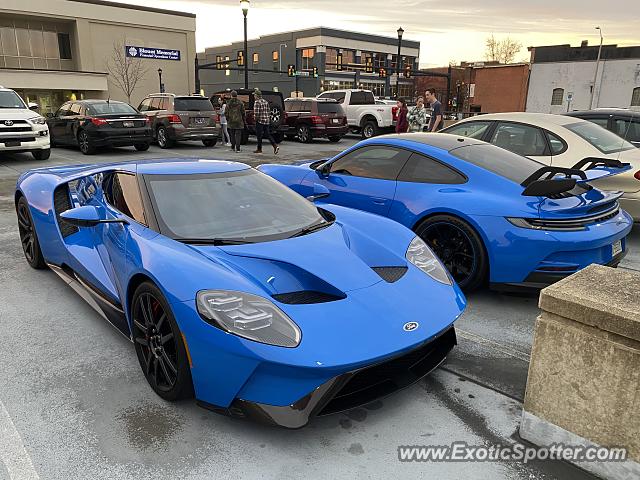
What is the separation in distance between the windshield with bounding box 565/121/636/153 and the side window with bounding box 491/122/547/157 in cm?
39

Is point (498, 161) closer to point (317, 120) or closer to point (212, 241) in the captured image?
point (212, 241)

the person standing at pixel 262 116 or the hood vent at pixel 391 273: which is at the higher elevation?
the person standing at pixel 262 116

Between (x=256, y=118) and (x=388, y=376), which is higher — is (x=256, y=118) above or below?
above

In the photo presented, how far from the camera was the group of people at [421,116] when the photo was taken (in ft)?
40.4

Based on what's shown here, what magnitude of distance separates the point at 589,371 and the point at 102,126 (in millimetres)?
→ 13872

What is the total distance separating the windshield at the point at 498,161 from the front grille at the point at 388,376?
2244mm

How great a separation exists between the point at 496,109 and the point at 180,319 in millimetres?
57866

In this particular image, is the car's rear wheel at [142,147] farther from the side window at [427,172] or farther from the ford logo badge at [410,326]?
the ford logo badge at [410,326]

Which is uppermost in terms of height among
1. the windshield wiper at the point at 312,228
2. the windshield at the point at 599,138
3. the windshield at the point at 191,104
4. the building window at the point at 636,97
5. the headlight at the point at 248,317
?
the building window at the point at 636,97

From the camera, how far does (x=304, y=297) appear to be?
2.61m

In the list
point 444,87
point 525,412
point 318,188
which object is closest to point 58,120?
point 318,188

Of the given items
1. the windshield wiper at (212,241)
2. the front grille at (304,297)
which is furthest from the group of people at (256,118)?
the front grille at (304,297)

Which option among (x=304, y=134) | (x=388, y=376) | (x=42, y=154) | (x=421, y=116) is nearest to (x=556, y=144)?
(x=388, y=376)

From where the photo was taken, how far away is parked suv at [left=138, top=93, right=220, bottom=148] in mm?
15562
